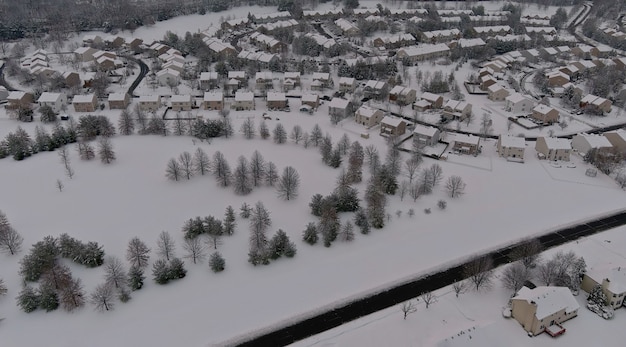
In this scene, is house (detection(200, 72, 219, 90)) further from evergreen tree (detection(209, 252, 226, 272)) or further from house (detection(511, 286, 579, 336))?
house (detection(511, 286, 579, 336))

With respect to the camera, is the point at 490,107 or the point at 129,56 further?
the point at 129,56

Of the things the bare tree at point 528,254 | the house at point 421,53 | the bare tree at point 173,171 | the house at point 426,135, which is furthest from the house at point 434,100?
the bare tree at point 173,171

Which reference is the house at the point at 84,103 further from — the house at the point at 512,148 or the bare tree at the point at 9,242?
the house at the point at 512,148

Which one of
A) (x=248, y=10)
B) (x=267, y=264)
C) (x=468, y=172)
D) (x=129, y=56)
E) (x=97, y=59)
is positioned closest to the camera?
(x=267, y=264)

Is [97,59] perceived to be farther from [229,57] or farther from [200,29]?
[200,29]

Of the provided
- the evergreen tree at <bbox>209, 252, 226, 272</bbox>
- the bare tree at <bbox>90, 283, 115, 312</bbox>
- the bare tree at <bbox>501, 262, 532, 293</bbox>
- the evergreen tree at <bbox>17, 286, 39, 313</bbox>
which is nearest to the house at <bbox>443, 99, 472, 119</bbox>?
the bare tree at <bbox>501, 262, 532, 293</bbox>

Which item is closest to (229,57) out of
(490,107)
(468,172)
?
(490,107)
